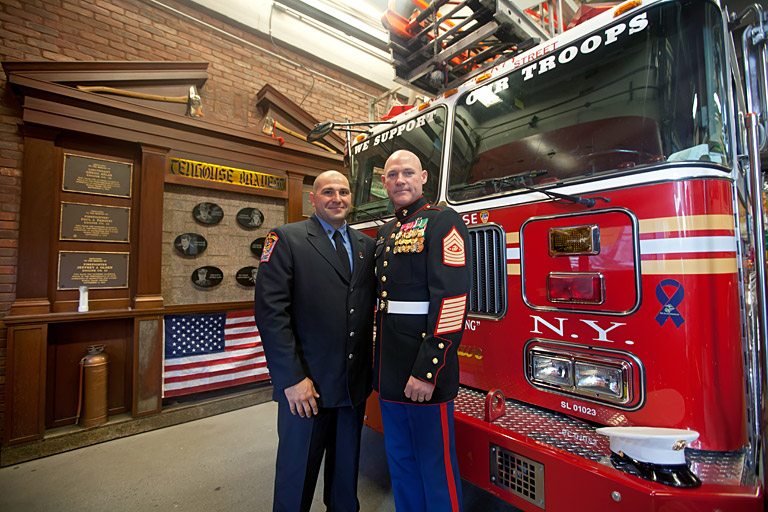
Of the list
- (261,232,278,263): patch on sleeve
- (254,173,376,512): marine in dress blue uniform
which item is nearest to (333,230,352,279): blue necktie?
(254,173,376,512): marine in dress blue uniform

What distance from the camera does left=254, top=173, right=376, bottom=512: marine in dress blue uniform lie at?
1.63 metres

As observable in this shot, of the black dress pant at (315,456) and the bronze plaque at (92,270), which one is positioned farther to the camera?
the bronze plaque at (92,270)

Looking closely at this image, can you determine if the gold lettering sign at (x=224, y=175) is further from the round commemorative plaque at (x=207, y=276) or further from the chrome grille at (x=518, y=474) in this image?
the chrome grille at (x=518, y=474)

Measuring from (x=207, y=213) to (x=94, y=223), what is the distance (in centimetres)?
107

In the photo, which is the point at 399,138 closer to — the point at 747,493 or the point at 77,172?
the point at 747,493

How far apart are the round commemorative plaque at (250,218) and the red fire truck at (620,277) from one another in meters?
3.32

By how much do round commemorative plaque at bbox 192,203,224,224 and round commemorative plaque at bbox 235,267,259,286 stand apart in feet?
2.24

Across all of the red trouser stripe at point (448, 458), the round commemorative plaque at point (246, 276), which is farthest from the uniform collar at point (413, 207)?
the round commemorative plaque at point (246, 276)

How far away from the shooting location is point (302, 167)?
502 centimetres

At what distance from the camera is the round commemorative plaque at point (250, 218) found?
453 cm

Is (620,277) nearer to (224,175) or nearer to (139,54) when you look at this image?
(224,175)

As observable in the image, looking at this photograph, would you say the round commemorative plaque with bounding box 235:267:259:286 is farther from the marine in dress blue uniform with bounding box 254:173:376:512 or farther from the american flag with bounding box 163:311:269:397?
the marine in dress blue uniform with bounding box 254:173:376:512

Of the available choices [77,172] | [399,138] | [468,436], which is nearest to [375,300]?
[468,436]

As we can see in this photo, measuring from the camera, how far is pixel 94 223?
3627mm
